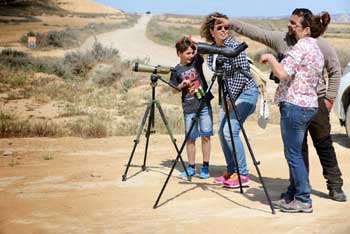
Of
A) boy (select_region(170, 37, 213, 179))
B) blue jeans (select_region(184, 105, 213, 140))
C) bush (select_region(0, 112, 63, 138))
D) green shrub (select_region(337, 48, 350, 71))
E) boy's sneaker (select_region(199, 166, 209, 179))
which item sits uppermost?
boy (select_region(170, 37, 213, 179))

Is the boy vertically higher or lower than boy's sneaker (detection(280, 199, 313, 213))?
higher

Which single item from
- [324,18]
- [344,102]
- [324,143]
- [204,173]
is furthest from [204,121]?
[344,102]

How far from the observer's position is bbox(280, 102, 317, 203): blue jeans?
527 centimetres

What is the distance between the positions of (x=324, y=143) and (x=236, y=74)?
1.16 meters

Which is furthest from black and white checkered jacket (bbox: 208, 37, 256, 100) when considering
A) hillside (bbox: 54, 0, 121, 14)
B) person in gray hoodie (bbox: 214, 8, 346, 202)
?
hillside (bbox: 54, 0, 121, 14)

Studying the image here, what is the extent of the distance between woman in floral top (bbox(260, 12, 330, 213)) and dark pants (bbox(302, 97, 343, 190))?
49 cm

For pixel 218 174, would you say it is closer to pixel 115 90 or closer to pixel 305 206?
pixel 305 206

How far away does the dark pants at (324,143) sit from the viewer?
228 inches

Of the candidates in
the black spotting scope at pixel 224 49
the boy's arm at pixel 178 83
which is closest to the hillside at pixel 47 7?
the boy's arm at pixel 178 83

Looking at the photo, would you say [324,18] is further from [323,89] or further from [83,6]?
[83,6]

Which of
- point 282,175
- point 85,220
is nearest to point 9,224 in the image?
point 85,220

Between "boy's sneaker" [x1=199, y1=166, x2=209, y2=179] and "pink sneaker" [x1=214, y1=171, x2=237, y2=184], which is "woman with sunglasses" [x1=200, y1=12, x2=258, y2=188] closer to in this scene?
"pink sneaker" [x1=214, y1=171, x2=237, y2=184]

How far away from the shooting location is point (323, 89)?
18.6ft

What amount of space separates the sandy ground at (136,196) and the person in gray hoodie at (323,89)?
244 mm
